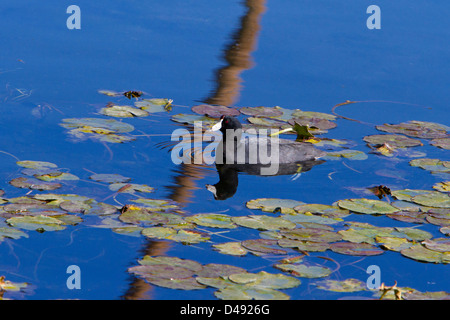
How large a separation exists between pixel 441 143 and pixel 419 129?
0.42m

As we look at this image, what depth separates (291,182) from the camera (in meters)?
7.00

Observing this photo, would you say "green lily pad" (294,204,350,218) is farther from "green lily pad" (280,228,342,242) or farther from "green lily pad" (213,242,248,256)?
"green lily pad" (213,242,248,256)

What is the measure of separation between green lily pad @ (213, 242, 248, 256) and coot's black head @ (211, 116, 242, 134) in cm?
251

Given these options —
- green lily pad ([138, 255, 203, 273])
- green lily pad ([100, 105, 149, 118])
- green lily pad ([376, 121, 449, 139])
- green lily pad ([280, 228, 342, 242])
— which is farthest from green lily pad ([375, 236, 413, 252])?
green lily pad ([100, 105, 149, 118])

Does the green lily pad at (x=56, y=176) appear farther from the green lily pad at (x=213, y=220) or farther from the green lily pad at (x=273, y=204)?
the green lily pad at (x=273, y=204)

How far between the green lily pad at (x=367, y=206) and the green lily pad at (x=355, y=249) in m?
0.74

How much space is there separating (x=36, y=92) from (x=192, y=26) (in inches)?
147

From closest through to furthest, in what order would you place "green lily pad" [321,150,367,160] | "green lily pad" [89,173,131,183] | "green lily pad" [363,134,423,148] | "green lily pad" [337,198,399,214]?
"green lily pad" [337,198,399,214], "green lily pad" [89,173,131,183], "green lily pad" [321,150,367,160], "green lily pad" [363,134,423,148]

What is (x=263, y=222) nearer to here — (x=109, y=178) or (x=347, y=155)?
(x=109, y=178)

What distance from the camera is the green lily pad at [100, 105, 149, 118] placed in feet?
26.5

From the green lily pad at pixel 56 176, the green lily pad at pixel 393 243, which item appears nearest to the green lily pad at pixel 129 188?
the green lily pad at pixel 56 176

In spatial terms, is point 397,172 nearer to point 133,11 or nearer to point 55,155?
point 55,155

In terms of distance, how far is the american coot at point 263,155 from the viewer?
737 centimetres

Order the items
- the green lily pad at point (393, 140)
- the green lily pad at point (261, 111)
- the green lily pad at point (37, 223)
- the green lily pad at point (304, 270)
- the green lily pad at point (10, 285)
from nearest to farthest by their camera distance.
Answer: the green lily pad at point (10, 285) → the green lily pad at point (304, 270) → the green lily pad at point (37, 223) → the green lily pad at point (393, 140) → the green lily pad at point (261, 111)
